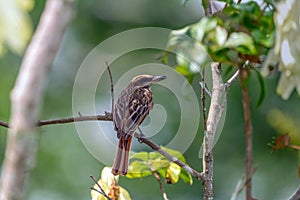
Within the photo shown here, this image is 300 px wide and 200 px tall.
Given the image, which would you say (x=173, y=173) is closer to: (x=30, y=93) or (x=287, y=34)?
(x=287, y=34)

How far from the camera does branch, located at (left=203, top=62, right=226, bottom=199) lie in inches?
62.2

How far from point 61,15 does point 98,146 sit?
2.05m

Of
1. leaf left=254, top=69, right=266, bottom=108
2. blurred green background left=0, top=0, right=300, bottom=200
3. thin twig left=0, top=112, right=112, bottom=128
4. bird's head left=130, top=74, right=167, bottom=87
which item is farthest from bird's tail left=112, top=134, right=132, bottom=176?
blurred green background left=0, top=0, right=300, bottom=200

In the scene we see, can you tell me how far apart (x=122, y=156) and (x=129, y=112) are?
408 millimetres

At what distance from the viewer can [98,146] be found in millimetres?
2818

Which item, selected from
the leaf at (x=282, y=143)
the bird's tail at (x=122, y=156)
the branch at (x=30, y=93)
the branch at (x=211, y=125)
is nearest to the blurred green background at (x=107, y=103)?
the bird's tail at (x=122, y=156)

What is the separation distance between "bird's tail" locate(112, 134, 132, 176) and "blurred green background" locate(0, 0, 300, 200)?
6.82 feet

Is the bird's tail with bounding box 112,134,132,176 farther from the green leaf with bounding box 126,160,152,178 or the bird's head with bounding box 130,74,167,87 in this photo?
the bird's head with bounding box 130,74,167,87

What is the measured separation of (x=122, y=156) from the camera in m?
2.06

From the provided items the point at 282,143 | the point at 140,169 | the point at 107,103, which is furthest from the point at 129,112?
the point at 107,103

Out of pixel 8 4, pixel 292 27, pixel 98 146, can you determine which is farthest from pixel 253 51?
pixel 98 146

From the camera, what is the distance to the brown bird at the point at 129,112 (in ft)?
6.82

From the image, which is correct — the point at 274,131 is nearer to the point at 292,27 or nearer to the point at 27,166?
the point at 292,27

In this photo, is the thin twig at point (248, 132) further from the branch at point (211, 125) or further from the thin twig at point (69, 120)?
the thin twig at point (69, 120)
